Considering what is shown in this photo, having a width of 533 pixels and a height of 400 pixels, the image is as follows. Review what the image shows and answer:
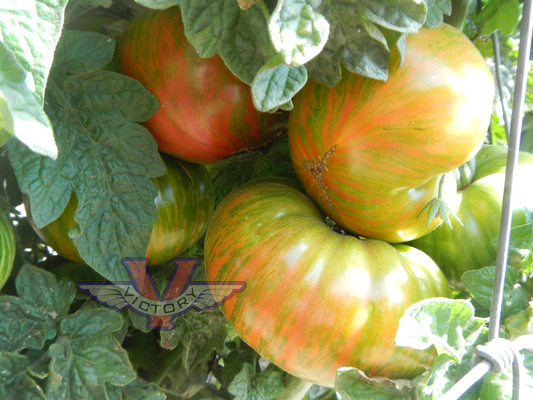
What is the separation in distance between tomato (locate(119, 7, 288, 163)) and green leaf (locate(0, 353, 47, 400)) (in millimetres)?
257

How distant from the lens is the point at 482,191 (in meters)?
0.48

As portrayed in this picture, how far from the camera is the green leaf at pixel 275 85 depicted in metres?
0.29

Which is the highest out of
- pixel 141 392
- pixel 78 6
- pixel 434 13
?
pixel 434 13

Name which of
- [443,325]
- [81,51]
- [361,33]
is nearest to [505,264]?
[443,325]

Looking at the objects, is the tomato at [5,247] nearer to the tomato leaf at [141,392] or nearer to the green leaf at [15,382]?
the green leaf at [15,382]

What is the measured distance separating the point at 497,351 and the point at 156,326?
1.22ft

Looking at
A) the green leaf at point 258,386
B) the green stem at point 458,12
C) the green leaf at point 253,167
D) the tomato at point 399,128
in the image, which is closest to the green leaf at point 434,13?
the tomato at point 399,128

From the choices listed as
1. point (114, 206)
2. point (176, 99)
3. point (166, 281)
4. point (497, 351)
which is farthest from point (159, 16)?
point (497, 351)

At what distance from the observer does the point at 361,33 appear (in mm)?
334

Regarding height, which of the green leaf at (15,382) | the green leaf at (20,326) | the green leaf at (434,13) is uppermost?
the green leaf at (434,13)

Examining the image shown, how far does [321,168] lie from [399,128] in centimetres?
8

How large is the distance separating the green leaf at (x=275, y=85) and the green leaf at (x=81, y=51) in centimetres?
20

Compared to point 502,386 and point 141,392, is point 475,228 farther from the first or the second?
point 141,392

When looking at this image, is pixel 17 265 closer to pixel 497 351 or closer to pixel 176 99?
pixel 176 99
